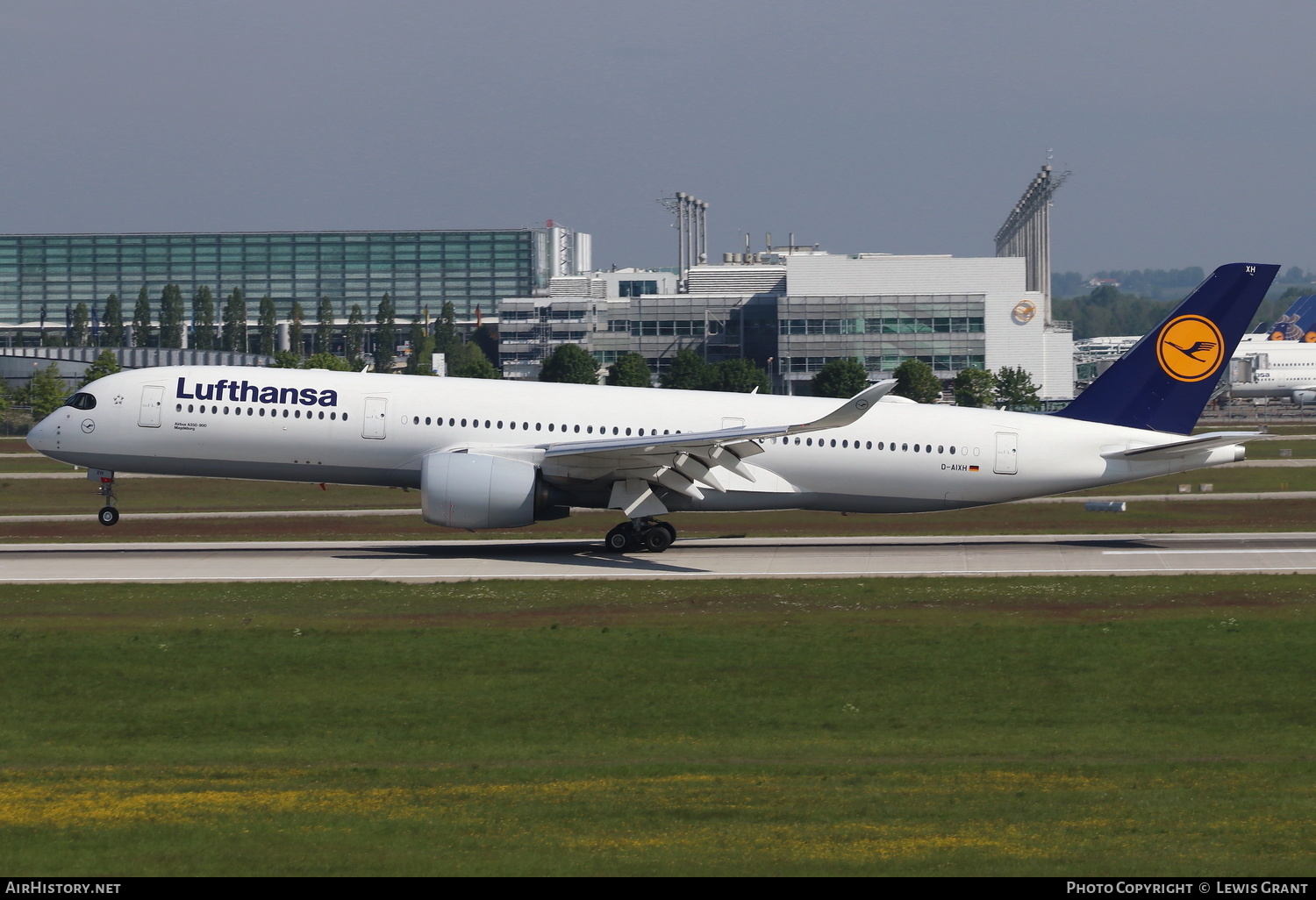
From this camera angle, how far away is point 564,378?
440ft

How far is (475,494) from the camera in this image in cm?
3609

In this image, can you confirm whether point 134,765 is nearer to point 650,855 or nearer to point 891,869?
point 650,855

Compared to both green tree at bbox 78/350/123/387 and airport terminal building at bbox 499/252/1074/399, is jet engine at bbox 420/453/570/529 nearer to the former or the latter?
green tree at bbox 78/350/123/387

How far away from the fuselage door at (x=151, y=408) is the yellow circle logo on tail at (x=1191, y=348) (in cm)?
2752

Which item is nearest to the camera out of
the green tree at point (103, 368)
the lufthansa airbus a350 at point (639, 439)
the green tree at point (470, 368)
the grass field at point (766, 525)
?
the lufthansa airbus a350 at point (639, 439)

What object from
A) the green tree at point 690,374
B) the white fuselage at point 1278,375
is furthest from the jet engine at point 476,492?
the white fuselage at point 1278,375

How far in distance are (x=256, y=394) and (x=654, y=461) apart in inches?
428

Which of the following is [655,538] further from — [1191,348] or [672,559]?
[1191,348]

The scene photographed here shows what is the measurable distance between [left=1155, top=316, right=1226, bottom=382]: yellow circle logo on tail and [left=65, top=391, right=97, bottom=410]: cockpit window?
2950 cm

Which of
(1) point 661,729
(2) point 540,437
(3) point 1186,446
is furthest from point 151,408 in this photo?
(3) point 1186,446

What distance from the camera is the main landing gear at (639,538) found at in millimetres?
38938

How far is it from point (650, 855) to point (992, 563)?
23487mm

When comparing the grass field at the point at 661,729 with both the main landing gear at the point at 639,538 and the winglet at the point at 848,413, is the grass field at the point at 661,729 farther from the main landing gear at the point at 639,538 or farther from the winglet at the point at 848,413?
the main landing gear at the point at 639,538
